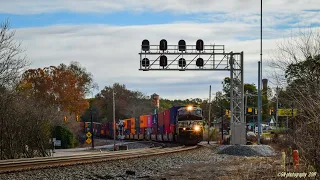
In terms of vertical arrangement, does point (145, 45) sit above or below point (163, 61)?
above

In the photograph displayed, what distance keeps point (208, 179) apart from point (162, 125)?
121 feet

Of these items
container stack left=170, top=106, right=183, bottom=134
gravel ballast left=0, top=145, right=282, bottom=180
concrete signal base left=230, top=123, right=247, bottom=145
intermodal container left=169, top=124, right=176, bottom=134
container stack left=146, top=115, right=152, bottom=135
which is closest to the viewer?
gravel ballast left=0, top=145, right=282, bottom=180

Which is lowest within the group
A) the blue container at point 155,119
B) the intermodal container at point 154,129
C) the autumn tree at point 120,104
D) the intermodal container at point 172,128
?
the intermodal container at point 154,129

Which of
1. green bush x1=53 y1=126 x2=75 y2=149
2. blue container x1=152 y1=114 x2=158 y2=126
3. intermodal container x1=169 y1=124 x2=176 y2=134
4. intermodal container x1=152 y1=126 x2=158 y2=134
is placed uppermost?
blue container x1=152 y1=114 x2=158 y2=126

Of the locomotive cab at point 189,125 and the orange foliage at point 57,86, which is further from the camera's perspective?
the orange foliage at point 57,86

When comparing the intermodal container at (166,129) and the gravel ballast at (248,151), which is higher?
the intermodal container at (166,129)

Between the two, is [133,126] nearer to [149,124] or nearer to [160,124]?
[149,124]

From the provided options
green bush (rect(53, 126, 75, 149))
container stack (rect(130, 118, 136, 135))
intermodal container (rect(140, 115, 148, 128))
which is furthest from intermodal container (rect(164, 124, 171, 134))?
container stack (rect(130, 118, 136, 135))

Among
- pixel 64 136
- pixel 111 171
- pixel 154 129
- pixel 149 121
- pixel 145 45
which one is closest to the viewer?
pixel 111 171

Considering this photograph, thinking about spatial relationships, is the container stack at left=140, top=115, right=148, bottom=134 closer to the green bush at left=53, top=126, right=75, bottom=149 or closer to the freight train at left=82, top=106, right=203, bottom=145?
the freight train at left=82, top=106, right=203, bottom=145

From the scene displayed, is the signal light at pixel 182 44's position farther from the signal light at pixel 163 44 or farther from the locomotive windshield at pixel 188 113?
the locomotive windshield at pixel 188 113

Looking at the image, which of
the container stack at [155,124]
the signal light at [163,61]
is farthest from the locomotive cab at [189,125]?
the container stack at [155,124]

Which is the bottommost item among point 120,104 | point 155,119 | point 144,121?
point 144,121

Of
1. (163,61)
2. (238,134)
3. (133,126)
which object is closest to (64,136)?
(133,126)
